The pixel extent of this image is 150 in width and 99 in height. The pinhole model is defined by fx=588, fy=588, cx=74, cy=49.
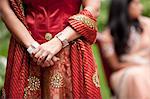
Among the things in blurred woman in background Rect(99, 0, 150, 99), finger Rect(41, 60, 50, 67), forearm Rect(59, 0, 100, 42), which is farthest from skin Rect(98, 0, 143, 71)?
finger Rect(41, 60, 50, 67)

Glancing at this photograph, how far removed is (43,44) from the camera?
84.7 inches

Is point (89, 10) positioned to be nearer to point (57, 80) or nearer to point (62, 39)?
point (62, 39)

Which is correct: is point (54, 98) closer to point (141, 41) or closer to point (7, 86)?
point (7, 86)

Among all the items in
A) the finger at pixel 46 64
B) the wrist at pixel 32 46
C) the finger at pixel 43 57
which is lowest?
the finger at pixel 46 64

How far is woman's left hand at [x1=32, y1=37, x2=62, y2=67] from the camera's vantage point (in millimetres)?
2129

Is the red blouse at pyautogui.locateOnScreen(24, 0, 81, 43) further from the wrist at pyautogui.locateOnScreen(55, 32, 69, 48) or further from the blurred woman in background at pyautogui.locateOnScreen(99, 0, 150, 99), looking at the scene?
the blurred woman in background at pyautogui.locateOnScreen(99, 0, 150, 99)

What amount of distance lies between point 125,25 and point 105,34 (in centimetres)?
35

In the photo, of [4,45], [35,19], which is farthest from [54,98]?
[4,45]

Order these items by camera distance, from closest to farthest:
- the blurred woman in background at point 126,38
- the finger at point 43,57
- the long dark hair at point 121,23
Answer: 1. the finger at point 43,57
2. the blurred woman in background at point 126,38
3. the long dark hair at point 121,23

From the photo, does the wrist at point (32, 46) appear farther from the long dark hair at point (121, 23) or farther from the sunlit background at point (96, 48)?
the long dark hair at point (121, 23)

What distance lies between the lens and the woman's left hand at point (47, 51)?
213cm

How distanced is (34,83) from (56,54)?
5.5 inches

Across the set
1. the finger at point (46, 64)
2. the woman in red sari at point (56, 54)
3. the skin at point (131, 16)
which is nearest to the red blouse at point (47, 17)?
the woman in red sari at point (56, 54)

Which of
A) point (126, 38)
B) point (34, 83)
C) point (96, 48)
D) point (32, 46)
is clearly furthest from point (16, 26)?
point (96, 48)
